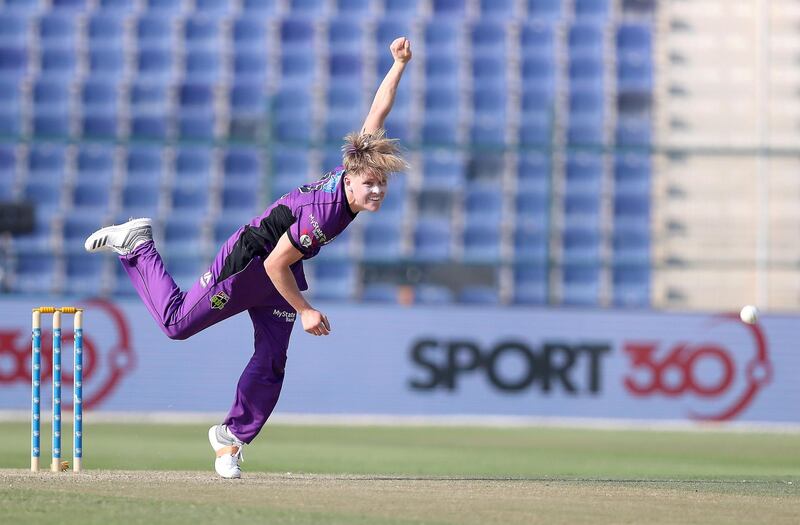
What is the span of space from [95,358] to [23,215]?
2644mm

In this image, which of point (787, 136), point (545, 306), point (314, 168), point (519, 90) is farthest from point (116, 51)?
point (787, 136)

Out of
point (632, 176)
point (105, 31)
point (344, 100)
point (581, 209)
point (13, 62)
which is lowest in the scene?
point (581, 209)

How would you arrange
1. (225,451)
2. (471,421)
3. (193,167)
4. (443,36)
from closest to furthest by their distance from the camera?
(225,451), (471,421), (193,167), (443,36)

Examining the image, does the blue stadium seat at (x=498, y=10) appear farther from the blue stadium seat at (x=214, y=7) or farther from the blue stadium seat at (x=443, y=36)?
the blue stadium seat at (x=214, y=7)

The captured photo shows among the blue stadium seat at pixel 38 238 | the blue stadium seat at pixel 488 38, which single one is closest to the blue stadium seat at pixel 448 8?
the blue stadium seat at pixel 488 38

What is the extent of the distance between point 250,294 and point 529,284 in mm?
9240

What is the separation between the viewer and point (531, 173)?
17.6 meters

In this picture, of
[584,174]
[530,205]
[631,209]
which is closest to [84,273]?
[530,205]

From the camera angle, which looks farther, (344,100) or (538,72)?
(538,72)

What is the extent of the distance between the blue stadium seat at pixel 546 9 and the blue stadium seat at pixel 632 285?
4431mm

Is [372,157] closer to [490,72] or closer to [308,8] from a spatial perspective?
[490,72]

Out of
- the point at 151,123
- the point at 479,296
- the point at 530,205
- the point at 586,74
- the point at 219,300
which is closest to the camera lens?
the point at 219,300

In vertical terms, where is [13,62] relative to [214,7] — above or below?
below

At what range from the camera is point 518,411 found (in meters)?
14.6
